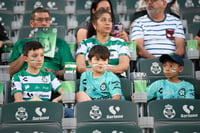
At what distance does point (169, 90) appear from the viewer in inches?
223

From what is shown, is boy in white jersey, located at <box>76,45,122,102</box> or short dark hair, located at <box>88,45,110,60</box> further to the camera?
short dark hair, located at <box>88,45,110,60</box>

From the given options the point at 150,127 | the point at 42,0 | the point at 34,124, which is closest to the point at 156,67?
the point at 150,127

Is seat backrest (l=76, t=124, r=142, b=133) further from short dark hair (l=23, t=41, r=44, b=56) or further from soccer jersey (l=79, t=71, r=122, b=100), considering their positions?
short dark hair (l=23, t=41, r=44, b=56)

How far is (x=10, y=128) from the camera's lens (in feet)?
15.9

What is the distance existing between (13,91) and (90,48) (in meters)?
1.04

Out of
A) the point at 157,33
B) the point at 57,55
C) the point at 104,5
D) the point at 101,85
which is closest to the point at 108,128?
the point at 101,85

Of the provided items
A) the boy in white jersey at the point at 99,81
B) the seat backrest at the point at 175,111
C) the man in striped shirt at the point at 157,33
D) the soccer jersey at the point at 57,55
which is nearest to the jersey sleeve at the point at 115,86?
the boy in white jersey at the point at 99,81

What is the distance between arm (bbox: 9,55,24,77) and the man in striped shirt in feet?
4.26

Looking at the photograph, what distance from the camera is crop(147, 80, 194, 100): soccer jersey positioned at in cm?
563

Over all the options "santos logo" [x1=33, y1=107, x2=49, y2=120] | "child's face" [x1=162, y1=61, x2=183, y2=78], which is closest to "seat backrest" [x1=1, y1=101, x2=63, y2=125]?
"santos logo" [x1=33, y1=107, x2=49, y2=120]

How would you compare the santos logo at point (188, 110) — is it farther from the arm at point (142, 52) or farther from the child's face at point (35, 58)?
the arm at point (142, 52)

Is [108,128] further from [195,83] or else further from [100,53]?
[195,83]

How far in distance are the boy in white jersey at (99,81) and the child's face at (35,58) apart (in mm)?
458

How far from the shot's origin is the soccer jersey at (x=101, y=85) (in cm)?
555
